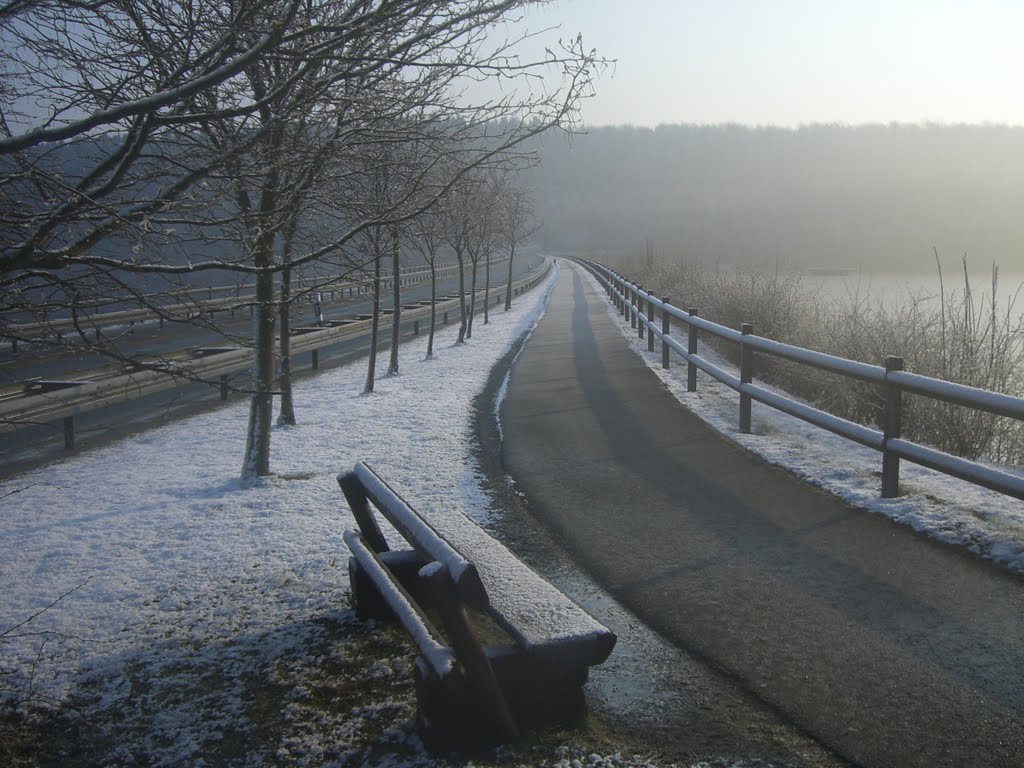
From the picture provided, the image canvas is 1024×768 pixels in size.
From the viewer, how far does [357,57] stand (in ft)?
11.8

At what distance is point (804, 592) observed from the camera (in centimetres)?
454

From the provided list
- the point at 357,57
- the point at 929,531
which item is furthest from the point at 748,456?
the point at 357,57

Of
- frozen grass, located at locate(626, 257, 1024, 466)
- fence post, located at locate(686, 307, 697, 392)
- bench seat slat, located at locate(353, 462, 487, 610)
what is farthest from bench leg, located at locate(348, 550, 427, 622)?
fence post, located at locate(686, 307, 697, 392)

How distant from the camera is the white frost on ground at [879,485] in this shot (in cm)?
528

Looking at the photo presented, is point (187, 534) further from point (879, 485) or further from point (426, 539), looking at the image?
point (879, 485)

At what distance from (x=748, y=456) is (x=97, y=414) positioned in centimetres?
880

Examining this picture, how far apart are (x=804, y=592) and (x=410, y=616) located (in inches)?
87.9

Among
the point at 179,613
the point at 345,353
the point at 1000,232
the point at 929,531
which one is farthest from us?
the point at 1000,232

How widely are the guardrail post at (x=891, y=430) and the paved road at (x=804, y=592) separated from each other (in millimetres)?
403

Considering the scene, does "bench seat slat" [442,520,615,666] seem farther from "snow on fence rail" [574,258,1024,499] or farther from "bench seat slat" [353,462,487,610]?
"snow on fence rail" [574,258,1024,499]

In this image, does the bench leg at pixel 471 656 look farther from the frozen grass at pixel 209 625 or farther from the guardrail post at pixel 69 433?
the guardrail post at pixel 69 433

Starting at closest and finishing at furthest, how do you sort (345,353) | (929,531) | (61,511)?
(929,531), (61,511), (345,353)

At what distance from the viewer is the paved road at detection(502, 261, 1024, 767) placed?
3.25 meters

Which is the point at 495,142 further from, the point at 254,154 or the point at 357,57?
the point at 357,57
